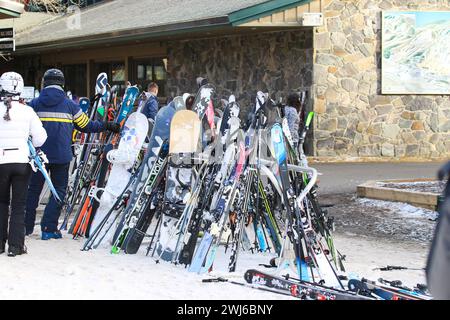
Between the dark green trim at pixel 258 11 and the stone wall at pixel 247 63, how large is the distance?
1.12 meters

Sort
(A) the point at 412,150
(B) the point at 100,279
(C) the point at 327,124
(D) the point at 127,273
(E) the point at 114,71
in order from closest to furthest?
(B) the point at 100,279 → (D) the point at 127,273 → (C) the point at 327,124 → (A) the point at 412,150 → (E) the point at 114,71

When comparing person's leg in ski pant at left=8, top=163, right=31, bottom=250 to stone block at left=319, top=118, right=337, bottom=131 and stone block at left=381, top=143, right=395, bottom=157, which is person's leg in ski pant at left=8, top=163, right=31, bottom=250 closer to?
stone block at left=319, top=118, right=337, bottom=131

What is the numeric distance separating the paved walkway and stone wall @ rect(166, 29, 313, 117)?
6.69ft

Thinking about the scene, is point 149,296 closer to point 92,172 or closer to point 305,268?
point 305,268

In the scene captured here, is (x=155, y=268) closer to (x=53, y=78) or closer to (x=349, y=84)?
(x=53, y=78)

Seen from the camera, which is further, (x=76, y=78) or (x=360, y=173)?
(x=76, y=78)

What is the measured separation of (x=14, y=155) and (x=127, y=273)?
1.57 m

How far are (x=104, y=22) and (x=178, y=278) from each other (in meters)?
18.2

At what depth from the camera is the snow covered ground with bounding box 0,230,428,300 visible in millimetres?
5801

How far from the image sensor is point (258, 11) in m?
16.2

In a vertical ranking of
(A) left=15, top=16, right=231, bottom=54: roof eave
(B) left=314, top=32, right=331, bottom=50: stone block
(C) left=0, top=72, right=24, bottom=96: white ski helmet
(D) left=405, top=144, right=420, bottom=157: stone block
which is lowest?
(D) left=405, top=144, right=420, bottom=157: stone block

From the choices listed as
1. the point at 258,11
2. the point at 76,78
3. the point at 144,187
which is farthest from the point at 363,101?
the point at 76,78

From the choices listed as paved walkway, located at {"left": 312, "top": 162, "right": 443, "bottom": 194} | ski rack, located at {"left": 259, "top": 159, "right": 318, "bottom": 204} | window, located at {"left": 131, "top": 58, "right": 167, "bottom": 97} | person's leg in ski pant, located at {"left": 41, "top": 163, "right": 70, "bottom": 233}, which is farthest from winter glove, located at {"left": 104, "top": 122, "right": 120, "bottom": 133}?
window, located at {"left": 131, "top": 58, "right": 167, "bottom": 97}
